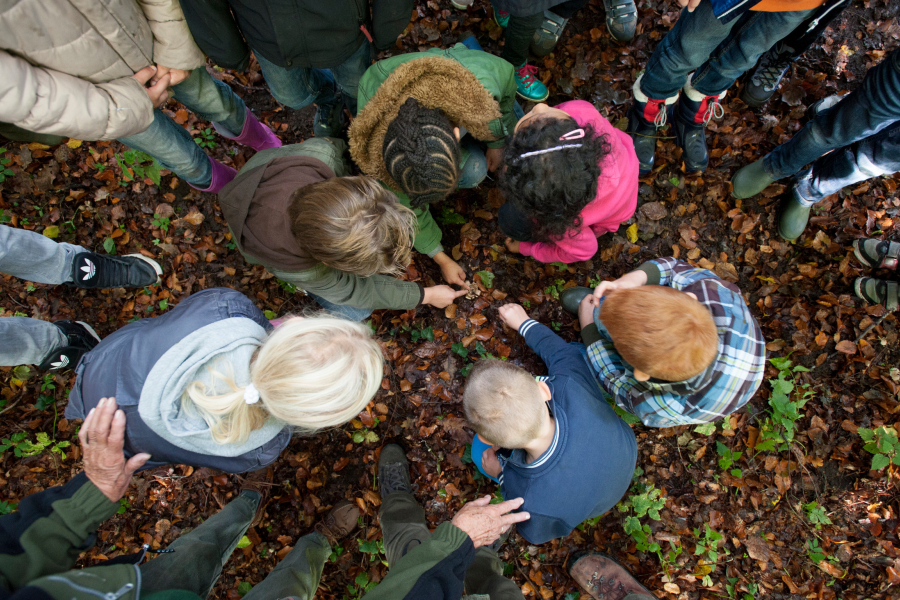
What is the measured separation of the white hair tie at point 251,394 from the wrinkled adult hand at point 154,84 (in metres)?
1.84

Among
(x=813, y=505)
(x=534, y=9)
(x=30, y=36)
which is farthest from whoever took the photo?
(x=813, y=505)

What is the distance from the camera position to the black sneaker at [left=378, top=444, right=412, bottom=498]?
3342mm

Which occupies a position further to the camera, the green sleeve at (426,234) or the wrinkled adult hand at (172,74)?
the green sleeve at (426,234)

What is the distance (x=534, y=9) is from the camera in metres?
2.68

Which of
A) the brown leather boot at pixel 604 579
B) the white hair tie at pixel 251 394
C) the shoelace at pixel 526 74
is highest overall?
the shoelace at pixel 526 74

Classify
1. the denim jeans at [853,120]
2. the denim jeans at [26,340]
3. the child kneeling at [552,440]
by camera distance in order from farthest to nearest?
the denim jeans at [26,340] < the denim jeans at [853,120] < the child kneeling at [552,440]

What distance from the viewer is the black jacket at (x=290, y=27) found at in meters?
2.22

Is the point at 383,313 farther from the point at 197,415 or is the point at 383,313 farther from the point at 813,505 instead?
the point at 813,505

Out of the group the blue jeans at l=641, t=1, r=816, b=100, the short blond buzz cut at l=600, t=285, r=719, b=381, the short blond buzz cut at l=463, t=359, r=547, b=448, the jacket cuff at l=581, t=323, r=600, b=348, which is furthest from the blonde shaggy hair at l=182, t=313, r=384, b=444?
the blue jeans at l=641, t=1, r=816, b=100

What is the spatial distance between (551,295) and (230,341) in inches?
102

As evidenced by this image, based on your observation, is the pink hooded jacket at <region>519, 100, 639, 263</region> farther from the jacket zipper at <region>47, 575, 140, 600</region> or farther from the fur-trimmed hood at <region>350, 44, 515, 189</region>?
the jacket zipper at <region>47, 575, 140, 600</region>

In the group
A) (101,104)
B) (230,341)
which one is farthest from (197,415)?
(101,104)

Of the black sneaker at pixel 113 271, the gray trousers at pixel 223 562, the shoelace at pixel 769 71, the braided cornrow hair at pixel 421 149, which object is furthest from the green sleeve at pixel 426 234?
the shoelace at pixel 769 71

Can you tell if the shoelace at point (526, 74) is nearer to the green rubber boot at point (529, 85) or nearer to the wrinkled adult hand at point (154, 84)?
the green rubber boot at point (529, 85)
